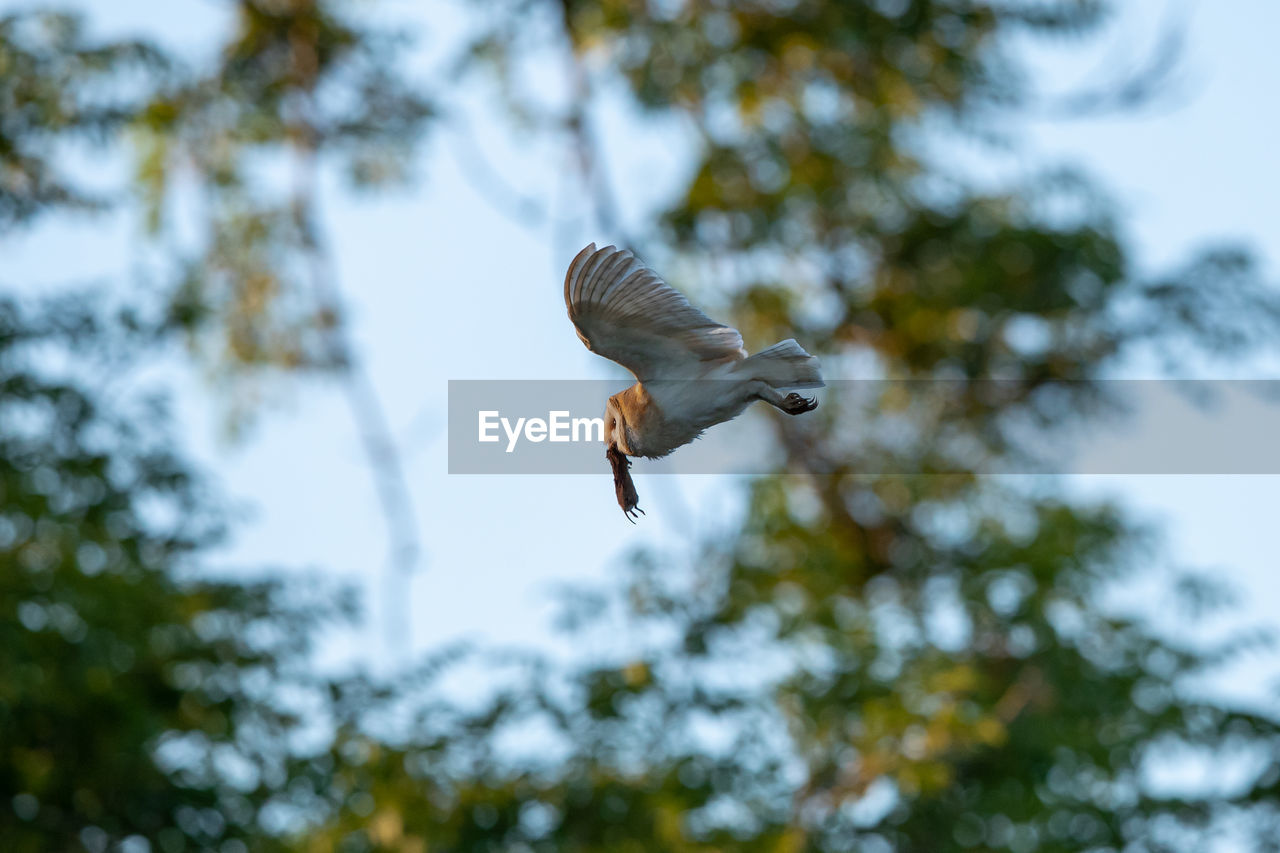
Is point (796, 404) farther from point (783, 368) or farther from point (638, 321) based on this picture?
point (638, 321)

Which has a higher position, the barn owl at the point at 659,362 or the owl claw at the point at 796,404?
the barn owl at the point at 659,362

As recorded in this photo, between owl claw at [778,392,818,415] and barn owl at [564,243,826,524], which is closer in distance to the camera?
barn owl at [564,243,826,524]

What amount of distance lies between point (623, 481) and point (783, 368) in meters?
0.19

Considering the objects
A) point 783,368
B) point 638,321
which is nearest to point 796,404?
point 783,368

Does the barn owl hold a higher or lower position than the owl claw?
higher

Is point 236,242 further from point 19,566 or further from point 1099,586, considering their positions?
point 1099,586

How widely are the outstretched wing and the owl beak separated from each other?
81 millimetres

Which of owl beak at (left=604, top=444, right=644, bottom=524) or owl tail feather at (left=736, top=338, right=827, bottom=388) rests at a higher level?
owl tail feather at (left=736, top=338, right=827, bottom=388)

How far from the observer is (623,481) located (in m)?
1.49

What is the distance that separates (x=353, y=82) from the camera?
32.4ft

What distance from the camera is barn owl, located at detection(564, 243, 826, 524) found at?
4.70 ft

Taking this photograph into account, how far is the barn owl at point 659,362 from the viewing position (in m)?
1.43

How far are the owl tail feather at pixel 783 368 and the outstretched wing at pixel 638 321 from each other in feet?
0.07

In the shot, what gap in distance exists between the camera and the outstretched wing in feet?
4.65
